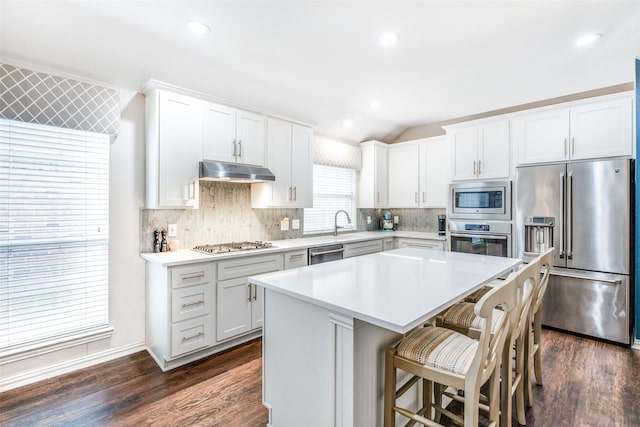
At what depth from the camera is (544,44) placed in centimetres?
253

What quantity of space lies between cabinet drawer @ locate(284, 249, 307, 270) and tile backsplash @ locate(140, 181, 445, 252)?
58cm

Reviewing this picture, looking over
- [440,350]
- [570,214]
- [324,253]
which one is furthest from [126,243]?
[570,214]

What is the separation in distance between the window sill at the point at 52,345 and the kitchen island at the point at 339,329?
1.73m

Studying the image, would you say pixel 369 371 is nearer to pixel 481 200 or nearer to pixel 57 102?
pixel 57 102

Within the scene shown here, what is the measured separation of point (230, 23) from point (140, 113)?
1263mm

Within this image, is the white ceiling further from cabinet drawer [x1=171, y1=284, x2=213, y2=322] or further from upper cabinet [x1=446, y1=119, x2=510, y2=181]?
cabinet drawer [x1=171, y1=284, x2=213, y2=322]

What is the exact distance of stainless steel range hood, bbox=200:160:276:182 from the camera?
2.88 meters

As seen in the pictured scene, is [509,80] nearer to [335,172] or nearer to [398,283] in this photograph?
[335,172]

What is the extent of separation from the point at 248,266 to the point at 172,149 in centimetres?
125

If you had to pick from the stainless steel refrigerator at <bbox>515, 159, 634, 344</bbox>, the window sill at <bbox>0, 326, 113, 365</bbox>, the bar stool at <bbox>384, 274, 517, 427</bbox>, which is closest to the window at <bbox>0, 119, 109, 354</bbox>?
the window sill at <bbox>0, 326, 113, 365</bbox>

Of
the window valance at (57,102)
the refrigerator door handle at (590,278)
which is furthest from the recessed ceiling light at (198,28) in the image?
the refrigerator door handle at (590,278)

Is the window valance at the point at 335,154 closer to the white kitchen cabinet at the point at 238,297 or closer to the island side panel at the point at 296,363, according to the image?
the white kitchen cabinet at the point at 238,297

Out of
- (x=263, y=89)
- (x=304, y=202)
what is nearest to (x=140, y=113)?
(x=263, y=89)

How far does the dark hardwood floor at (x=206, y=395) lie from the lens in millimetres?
1970
